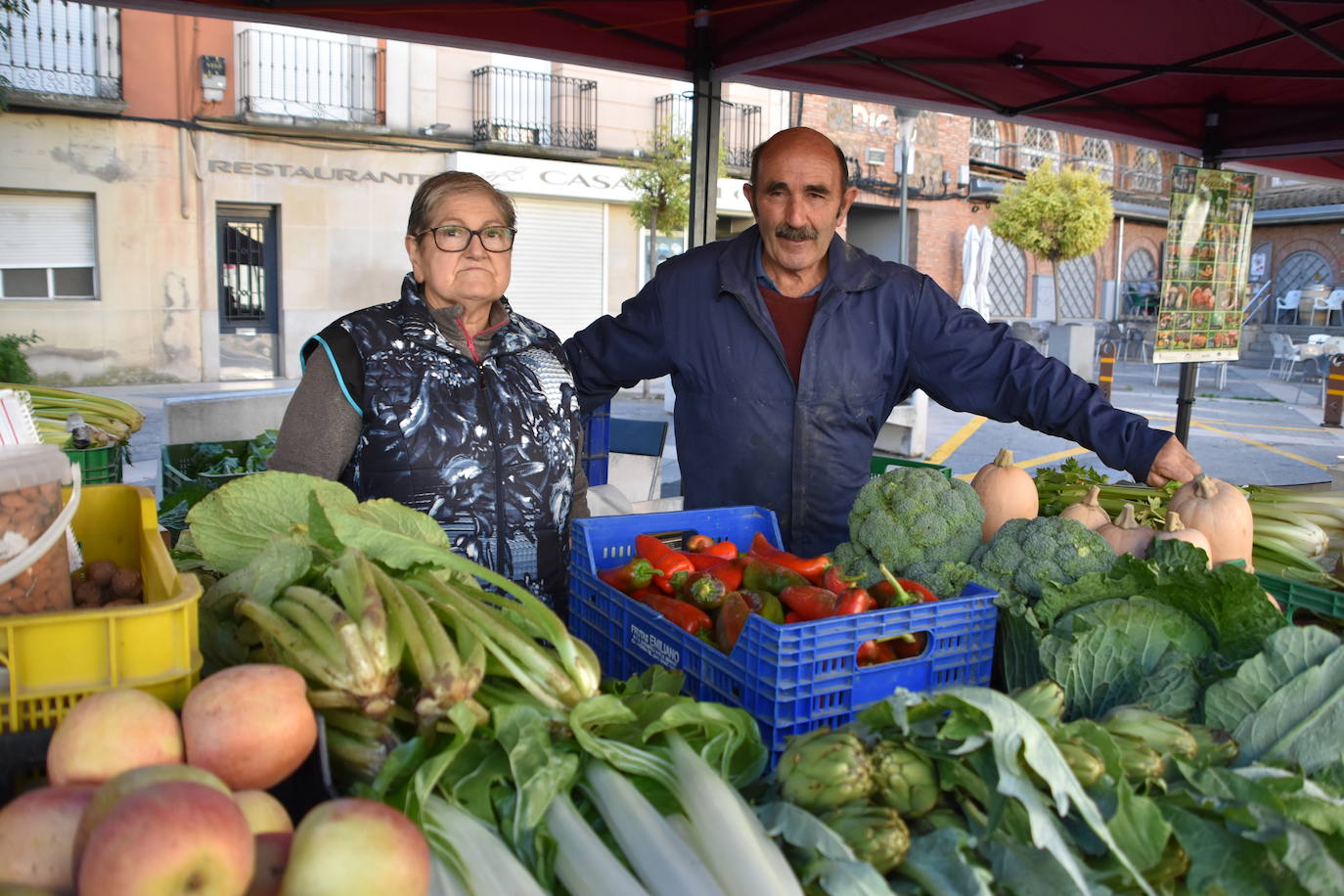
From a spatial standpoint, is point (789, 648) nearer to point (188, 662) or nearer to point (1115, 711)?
point (1115, 711)

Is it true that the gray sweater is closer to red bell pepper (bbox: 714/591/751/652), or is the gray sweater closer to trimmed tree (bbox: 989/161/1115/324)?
red bell pepper (bbox: 714/591/751/652)

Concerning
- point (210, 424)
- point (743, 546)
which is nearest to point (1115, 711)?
point (743, 546)

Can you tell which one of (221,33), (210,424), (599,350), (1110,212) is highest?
(221,33)

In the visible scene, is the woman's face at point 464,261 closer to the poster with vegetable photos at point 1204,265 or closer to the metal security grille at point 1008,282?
the poster with vegetable photos at point 1204,265

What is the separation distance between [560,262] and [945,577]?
18983 mm

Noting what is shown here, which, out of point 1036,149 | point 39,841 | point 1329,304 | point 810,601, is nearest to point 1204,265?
point 810,601

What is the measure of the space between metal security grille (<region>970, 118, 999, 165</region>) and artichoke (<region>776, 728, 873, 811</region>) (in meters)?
29.5

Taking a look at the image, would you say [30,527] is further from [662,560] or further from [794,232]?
[794,232]

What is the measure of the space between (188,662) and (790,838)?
0.80 meters

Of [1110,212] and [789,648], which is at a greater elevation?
[1110,212]

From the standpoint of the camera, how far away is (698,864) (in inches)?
46.9

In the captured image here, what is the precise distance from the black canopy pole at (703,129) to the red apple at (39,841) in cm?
395

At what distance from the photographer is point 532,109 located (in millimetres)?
19766

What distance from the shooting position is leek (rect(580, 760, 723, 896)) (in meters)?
1.17
